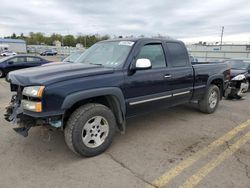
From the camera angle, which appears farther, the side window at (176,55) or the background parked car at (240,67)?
the background parked car at (240,67)

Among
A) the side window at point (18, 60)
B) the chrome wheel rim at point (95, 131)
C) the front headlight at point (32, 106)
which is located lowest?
the chrome wheel rim at point (95, 131)

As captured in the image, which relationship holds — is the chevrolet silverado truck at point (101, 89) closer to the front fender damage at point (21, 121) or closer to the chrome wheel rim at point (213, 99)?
the front fender damage at point (21, 121)

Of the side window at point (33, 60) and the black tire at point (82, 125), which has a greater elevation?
the side window at point (33, 60)

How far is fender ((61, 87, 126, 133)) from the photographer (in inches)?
118

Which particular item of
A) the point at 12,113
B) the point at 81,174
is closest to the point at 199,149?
the point at 81,174

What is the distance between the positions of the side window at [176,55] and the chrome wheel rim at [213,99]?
5.05 feet

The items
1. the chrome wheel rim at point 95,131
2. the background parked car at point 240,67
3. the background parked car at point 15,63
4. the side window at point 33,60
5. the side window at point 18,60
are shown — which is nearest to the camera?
the chrome wheel rim at point 95,131

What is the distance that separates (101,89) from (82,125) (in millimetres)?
599

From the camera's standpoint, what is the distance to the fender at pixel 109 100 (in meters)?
2.99

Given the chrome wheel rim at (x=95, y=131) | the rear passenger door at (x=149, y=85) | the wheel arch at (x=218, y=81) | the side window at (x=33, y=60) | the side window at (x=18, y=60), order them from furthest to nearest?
the side window at (x=33, y=60)
the side window at (x=18, y=60)
the wheel arch at (x=218, y=81)
the rear passenger door at (x=149, y=85)
the chrome wheel rim at (x=95, y=131)

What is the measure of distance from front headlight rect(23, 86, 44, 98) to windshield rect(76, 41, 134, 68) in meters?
1.31

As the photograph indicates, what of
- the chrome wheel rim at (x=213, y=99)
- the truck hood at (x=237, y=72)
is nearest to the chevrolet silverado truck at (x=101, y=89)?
the chrome wheel rim at (x=213, y=99)

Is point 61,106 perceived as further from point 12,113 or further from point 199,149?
point 199,149

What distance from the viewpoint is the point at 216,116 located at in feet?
18.6
